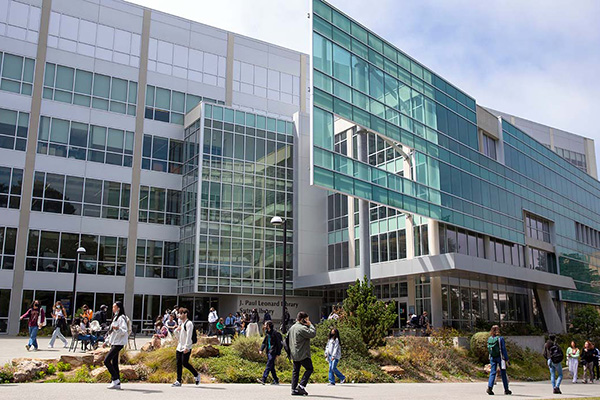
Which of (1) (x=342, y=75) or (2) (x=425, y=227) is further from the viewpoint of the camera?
(2) (x=425, y=227)

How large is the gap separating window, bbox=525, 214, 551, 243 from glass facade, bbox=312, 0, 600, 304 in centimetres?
33

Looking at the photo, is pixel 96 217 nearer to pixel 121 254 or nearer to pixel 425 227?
pixel 121 254

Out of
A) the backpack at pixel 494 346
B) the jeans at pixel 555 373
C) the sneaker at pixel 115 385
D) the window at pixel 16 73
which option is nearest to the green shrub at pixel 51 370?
the sneaker at pixel 115 385

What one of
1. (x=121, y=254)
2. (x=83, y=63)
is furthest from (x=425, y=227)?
(x=83, y=63)

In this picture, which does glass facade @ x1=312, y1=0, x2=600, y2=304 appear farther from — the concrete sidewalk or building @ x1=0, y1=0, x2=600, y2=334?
the concrete sidewalk

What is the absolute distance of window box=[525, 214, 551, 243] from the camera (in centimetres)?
4278

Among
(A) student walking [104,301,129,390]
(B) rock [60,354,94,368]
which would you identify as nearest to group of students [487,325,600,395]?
(A) student walking [104,301,129,390]

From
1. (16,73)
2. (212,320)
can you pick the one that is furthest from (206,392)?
(16,73)

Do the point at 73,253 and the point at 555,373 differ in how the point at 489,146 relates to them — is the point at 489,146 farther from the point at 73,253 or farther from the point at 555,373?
the point at 73,253

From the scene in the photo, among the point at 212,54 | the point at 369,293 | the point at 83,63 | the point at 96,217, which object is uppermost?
the point at 212,54

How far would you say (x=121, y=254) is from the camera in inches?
1471

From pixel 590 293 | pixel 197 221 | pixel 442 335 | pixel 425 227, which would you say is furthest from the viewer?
pixel 590 293

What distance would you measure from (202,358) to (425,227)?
20104 mm

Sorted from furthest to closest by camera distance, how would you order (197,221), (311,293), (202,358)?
(311,293) → (197,221) → (202,358)
